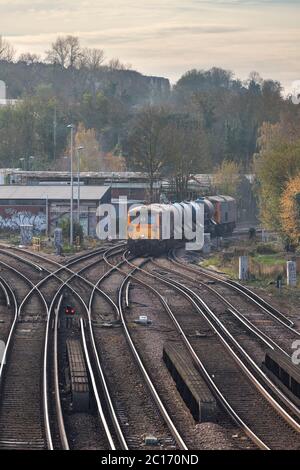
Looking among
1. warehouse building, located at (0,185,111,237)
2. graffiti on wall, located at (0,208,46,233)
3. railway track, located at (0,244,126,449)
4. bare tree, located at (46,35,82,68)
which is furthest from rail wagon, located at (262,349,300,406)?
bare tree, located at (46,35,82,68)

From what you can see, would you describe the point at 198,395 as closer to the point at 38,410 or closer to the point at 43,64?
the point at 38,410

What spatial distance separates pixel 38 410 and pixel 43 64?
89.2m

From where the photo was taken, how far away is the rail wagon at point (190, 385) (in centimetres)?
1319

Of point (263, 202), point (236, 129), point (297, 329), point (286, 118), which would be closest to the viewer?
point (297, 329)

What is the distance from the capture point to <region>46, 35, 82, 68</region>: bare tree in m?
87.1

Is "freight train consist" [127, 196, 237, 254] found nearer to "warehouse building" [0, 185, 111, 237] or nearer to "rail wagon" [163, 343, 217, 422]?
"warehouse building" [0, 185, 111, 237]

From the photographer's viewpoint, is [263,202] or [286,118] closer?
[263,202]

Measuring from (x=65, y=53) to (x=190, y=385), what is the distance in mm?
80136

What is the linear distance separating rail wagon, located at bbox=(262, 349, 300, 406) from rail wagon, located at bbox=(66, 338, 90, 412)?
309cm

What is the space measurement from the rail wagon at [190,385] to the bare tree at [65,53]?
7078 centimetres

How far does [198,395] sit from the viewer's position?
1355cm

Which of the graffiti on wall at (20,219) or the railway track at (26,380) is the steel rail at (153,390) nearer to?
the railway track at (26,380)

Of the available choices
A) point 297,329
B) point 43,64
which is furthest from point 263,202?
point 43,64

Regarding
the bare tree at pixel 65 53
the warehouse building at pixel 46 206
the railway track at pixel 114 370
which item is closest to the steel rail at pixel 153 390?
the railway track at pixel 114 370
